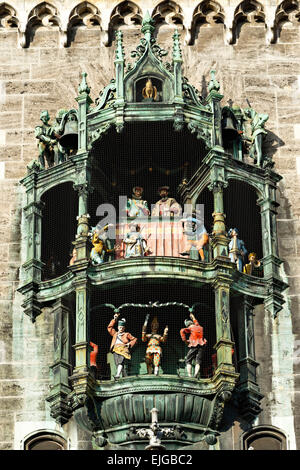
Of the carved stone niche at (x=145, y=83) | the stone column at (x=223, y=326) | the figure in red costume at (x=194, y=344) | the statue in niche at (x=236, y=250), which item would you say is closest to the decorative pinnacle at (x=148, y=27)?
the carved stone niche at (x=145, y=83)

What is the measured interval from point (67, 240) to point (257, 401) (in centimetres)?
499

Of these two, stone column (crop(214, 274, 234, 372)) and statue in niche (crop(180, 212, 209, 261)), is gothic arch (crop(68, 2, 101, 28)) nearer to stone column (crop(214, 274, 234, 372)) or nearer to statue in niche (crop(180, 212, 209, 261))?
statue in niche (crop(180, 212, 209, 261))

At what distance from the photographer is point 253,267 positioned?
41719mm

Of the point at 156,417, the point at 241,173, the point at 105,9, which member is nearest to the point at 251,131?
the point at 241,173

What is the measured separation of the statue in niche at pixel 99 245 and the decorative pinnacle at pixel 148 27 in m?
3.91

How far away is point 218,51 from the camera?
44469mm

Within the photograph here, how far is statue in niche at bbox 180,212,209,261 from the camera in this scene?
4153 cm

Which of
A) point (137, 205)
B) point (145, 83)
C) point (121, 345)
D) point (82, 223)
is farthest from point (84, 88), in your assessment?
point (121, 345)

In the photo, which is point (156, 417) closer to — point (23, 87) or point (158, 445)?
point (158, 445)

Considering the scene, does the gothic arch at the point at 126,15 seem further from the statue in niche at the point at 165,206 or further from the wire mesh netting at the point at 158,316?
the wire mesh netting at the point at 158,316

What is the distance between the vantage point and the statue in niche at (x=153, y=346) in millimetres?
40125

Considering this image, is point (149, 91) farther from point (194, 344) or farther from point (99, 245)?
point (194, 344)

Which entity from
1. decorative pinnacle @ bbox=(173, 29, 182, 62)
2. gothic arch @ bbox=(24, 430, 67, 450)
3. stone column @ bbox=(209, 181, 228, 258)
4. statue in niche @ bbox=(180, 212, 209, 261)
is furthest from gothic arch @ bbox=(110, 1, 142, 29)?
gothic arch @ bbox=(24, 430, 67, 450)

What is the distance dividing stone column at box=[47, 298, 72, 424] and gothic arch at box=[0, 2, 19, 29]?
6628 mm
